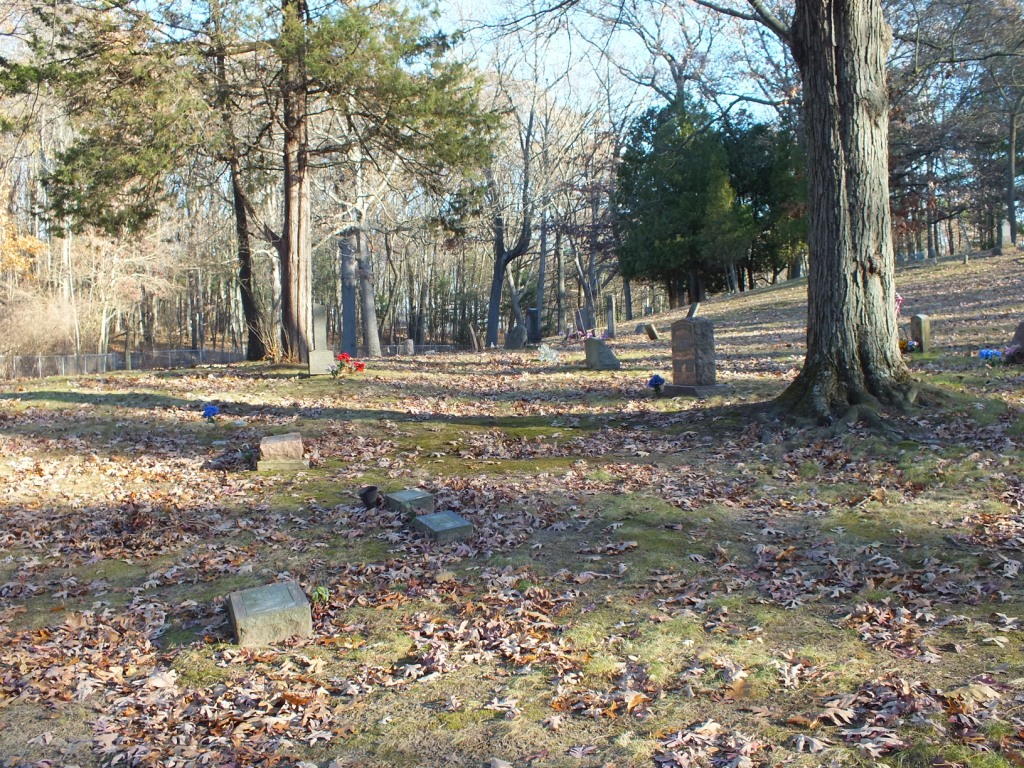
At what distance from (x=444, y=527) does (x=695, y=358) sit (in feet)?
22.8

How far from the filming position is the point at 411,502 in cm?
730

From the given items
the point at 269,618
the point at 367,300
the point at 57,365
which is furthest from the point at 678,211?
the point at 269,618

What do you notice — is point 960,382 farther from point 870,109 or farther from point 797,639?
point 797,639

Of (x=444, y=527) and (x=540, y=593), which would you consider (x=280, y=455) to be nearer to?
(x=444, y=527)

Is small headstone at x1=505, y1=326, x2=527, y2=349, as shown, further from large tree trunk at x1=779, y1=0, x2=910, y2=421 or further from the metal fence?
large tree trunk at x1=779, y1=0, x2=910, y2=421

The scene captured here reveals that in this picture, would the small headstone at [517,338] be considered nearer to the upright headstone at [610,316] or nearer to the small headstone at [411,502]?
the upright headstone at [610,316]

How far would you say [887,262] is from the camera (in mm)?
9102

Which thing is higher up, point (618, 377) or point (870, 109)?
point (870, 109)

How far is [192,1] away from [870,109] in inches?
514

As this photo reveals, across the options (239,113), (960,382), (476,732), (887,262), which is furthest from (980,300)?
(476,732)

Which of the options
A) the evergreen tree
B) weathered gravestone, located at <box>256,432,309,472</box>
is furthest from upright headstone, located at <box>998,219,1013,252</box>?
weathered gravestone, located at <box>256,432,309,472</box>

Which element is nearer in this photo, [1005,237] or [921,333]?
[921,333]

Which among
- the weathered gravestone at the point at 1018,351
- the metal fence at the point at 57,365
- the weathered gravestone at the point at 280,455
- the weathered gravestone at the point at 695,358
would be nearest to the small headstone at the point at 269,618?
the weathered gravestone at the point at 280,455

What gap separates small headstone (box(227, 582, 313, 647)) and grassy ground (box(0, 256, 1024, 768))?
16 centimetres
